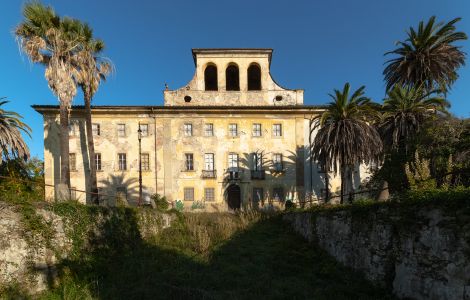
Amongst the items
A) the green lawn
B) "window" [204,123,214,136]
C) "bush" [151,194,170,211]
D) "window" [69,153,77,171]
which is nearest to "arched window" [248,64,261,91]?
"window" [204,123,214,136]

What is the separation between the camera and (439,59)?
20188 millimetres

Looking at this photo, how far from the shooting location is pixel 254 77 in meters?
34.6

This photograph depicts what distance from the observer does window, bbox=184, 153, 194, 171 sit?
93.7 ft

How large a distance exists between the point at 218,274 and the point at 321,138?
12945 millimetres

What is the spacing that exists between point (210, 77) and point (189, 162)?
1186 centimetres

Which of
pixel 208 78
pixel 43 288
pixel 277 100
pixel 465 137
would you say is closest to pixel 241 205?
pixel 277 100

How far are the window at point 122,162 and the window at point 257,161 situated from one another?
41.9ft

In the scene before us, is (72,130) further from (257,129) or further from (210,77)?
(257,129)

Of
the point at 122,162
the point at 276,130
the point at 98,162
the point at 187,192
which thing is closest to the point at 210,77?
the point at 276,130

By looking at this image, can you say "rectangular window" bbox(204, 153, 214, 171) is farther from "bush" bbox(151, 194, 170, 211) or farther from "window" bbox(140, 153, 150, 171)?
"window" bbox(140, 153, 150, 171)

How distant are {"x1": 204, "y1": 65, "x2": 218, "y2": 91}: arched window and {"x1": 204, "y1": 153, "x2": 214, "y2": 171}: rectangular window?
31.2ft

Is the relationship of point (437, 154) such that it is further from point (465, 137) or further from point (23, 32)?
point (23, 32)

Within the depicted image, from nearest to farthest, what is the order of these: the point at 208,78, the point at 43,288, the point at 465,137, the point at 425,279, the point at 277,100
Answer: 1. the point at 425,279
2. the point at 43,288
3. the point at 465,137
4. the point at 277,100
5. the point at 208,78

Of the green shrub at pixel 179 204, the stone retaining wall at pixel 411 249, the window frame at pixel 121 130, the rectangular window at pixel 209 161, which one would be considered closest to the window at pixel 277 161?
the rectangular window at pixel 209 161
